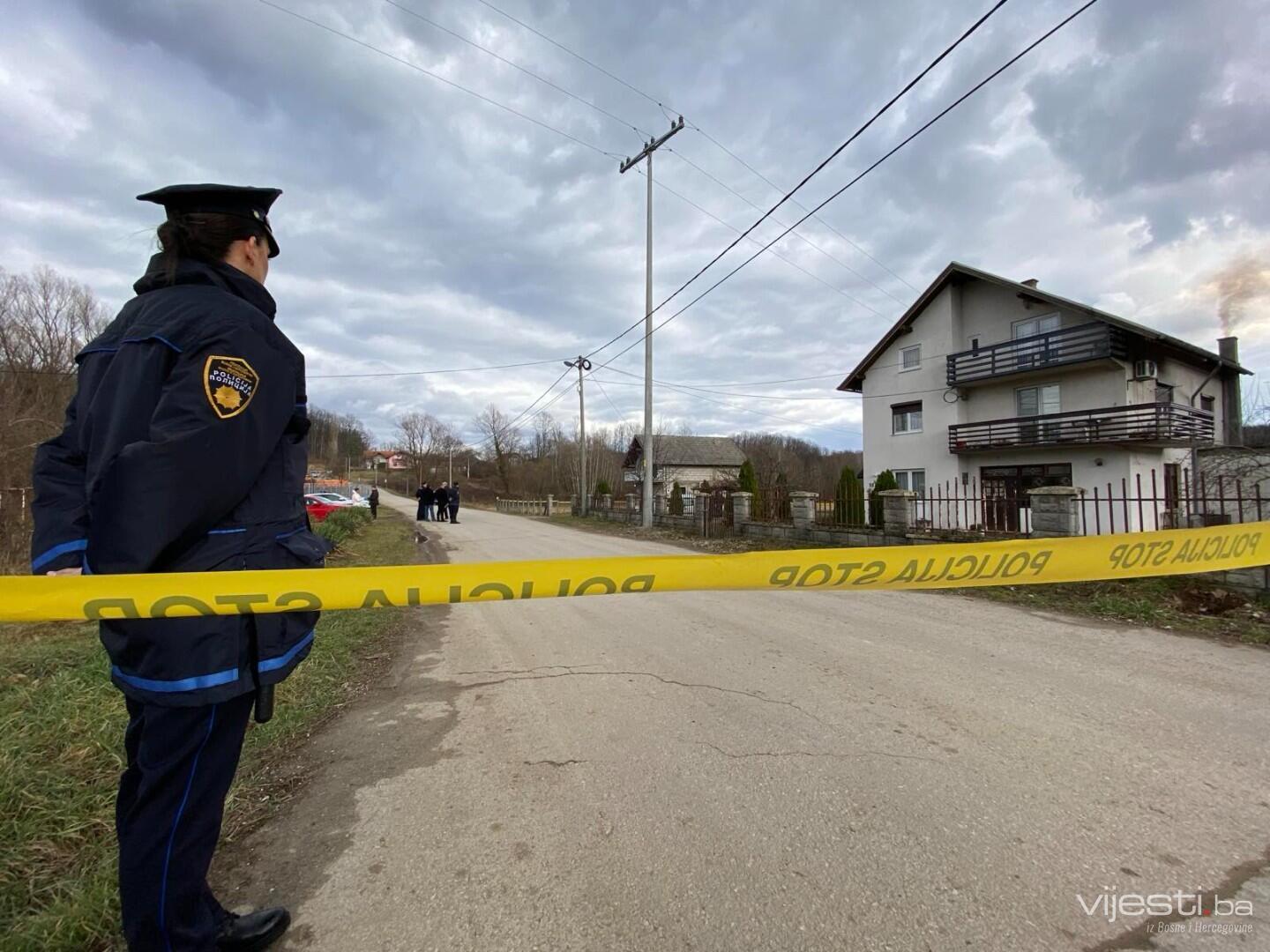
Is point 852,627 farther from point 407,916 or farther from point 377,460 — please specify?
point 377,460

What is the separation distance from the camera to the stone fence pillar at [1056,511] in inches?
332

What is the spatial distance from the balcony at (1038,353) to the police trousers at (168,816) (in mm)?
23493

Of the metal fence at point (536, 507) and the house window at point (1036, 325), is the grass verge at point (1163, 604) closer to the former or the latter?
the house window at point (1036, 325)

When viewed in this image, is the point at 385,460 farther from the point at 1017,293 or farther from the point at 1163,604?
the point at 1163,604

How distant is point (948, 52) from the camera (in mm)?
6293

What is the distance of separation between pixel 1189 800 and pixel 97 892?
430cm

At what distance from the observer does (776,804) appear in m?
2.53

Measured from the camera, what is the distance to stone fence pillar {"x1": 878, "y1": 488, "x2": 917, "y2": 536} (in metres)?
11.1

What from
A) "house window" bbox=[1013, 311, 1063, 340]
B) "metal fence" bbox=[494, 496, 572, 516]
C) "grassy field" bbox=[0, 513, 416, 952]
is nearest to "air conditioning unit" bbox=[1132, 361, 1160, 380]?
"house window" bbox=[1013, 311, 1063, 340]

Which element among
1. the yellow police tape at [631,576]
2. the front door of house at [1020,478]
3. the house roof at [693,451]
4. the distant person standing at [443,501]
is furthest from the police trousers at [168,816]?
the house roof at [693,451]

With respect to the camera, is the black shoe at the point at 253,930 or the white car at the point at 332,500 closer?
the black shoe at the point at 253,930

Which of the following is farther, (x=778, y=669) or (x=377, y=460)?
Answer: (x=377, y=460)

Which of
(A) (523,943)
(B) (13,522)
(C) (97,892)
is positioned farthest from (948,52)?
(B) (13,522)

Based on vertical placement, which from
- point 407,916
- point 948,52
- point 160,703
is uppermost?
point 948,52
